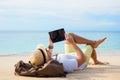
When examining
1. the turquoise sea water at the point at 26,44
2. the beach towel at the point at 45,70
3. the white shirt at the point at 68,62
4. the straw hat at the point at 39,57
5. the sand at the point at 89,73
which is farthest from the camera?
the turquoise sea water at the point at 26,44

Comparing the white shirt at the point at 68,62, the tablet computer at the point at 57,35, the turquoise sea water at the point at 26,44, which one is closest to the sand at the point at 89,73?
the white shirt at the point at 68,62

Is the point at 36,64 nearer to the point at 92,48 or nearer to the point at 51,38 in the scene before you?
the point at 51,38

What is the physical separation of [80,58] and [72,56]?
0.58 ft

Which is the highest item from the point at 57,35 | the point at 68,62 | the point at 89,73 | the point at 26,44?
the point at 26,44

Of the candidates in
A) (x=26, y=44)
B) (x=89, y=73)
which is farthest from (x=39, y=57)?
(x=26, y=44)

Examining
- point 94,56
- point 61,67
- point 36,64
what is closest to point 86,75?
point 61,67

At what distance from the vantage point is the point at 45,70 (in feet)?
18.9

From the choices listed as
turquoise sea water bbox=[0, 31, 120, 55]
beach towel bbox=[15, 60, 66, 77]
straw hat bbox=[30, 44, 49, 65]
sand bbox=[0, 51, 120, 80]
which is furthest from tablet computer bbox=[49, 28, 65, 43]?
turquoise sea water bbox=[0, 31, 120, 55]

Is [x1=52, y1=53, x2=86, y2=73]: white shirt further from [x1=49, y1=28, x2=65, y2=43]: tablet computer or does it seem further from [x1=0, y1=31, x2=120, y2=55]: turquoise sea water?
[x1=0, y1=31, x2=120, y2=55]: turquoise sea water

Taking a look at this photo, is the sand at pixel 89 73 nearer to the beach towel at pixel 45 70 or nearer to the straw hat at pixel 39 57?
the beach towel at pixel 45 70

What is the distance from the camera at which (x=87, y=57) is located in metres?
6.73

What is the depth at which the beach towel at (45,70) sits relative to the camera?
5.77 m

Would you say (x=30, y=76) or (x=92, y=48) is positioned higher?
(x=92, y=48)

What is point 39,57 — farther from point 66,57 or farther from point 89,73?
point 89,73
